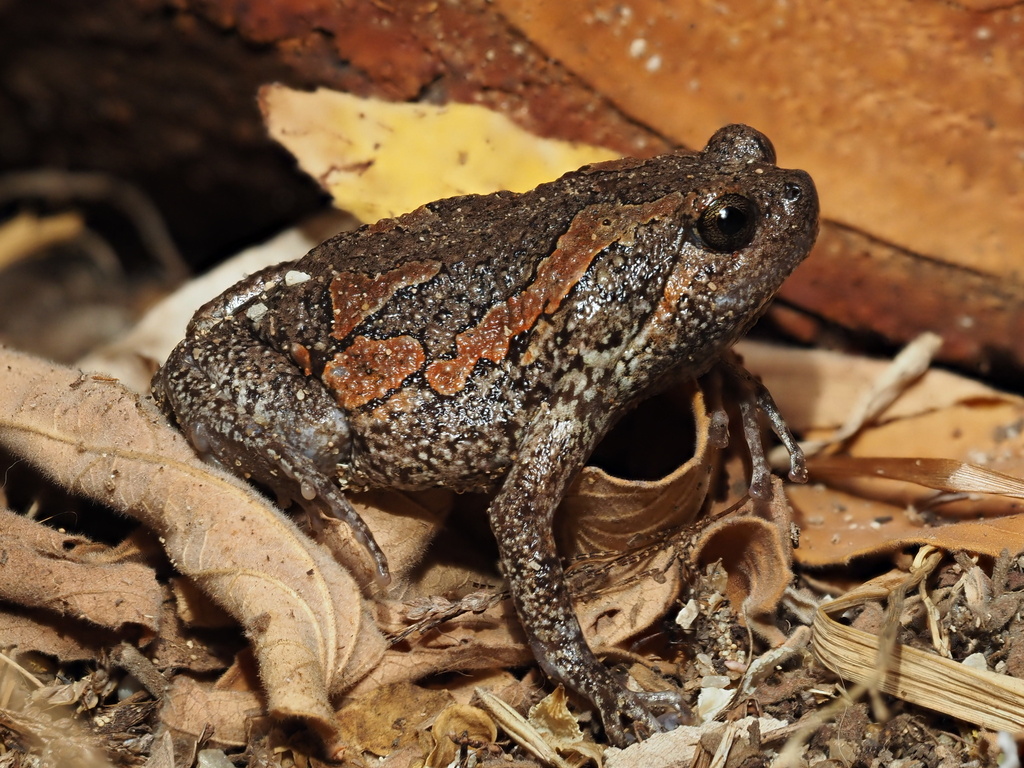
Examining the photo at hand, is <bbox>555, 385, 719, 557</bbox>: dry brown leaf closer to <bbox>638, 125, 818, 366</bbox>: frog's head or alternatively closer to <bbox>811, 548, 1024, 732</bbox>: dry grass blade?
<bbox>638, 125, 818, 366</bbox>: frog's head

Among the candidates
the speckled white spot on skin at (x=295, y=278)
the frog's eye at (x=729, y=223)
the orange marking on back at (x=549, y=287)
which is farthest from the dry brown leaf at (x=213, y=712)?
the frog's eye at (x=729, y=223)

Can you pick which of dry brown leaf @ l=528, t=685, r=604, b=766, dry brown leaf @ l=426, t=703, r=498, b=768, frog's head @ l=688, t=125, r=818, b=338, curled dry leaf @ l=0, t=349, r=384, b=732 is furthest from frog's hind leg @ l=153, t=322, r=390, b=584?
frog's head @ l=688, t=125, r=818, b=338

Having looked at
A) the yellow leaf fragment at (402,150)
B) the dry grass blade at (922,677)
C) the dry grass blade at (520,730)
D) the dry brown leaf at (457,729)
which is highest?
the yellow leaf fragment at (402,150)

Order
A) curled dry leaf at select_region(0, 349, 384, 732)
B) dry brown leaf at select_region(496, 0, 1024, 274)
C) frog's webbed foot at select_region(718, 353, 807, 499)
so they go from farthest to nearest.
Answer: dry brown leaf at select_region(496, 0, 1024, 274) < frog's webbed foot at select_region(718, 353, 807, 499) < curled dry leaf at select_region(0, 349, 384, 732)

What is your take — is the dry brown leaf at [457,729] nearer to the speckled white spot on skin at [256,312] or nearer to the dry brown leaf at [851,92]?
the speckled white spot on skin at [256,312]

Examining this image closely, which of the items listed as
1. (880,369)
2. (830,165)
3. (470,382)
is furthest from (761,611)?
(830,165)

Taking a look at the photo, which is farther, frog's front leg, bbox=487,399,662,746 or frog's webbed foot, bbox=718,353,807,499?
frog's webbed foot, bbox=718,353,807,499

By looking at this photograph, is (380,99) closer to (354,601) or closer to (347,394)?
(347,394)
